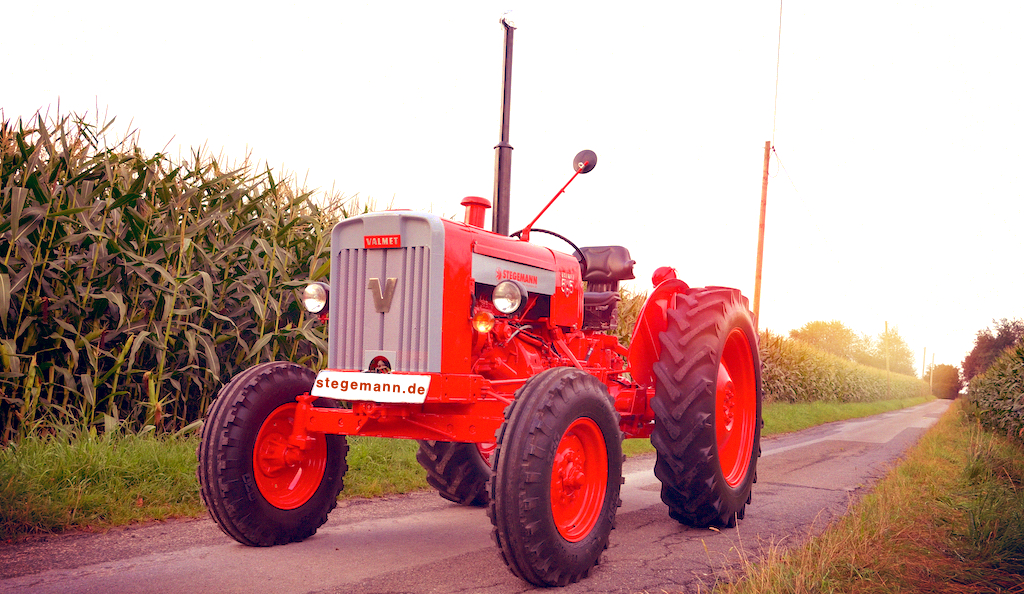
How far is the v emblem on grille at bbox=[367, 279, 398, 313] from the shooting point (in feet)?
12.3

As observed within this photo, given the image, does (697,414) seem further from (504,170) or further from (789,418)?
(789,418)

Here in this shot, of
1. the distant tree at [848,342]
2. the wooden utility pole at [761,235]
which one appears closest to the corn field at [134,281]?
the wooden utility pole at [761,235]

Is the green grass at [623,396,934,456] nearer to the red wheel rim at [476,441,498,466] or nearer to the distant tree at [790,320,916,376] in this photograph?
the red wheel rim at [476,441,498,466]

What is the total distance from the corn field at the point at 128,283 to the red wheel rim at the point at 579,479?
306 cm

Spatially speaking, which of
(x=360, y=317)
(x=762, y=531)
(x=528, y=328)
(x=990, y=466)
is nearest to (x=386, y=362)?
(x=360, y=317)

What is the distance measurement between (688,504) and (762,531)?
60 centimetres

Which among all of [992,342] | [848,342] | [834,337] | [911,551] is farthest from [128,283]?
[848,342]

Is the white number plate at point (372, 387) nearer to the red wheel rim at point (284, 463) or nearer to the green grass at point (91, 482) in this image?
the red wheel rim at point (284, 463)

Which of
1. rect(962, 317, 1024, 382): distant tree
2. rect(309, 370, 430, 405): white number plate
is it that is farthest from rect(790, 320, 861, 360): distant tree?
rect(309, 370, 430, 405): white number plate

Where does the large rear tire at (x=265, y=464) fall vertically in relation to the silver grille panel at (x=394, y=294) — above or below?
below

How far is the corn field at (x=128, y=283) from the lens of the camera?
4.95 metres

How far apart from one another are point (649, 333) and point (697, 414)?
731 mm

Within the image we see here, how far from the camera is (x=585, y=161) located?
456 cm

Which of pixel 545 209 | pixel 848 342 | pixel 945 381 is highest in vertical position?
pixel 545 209
